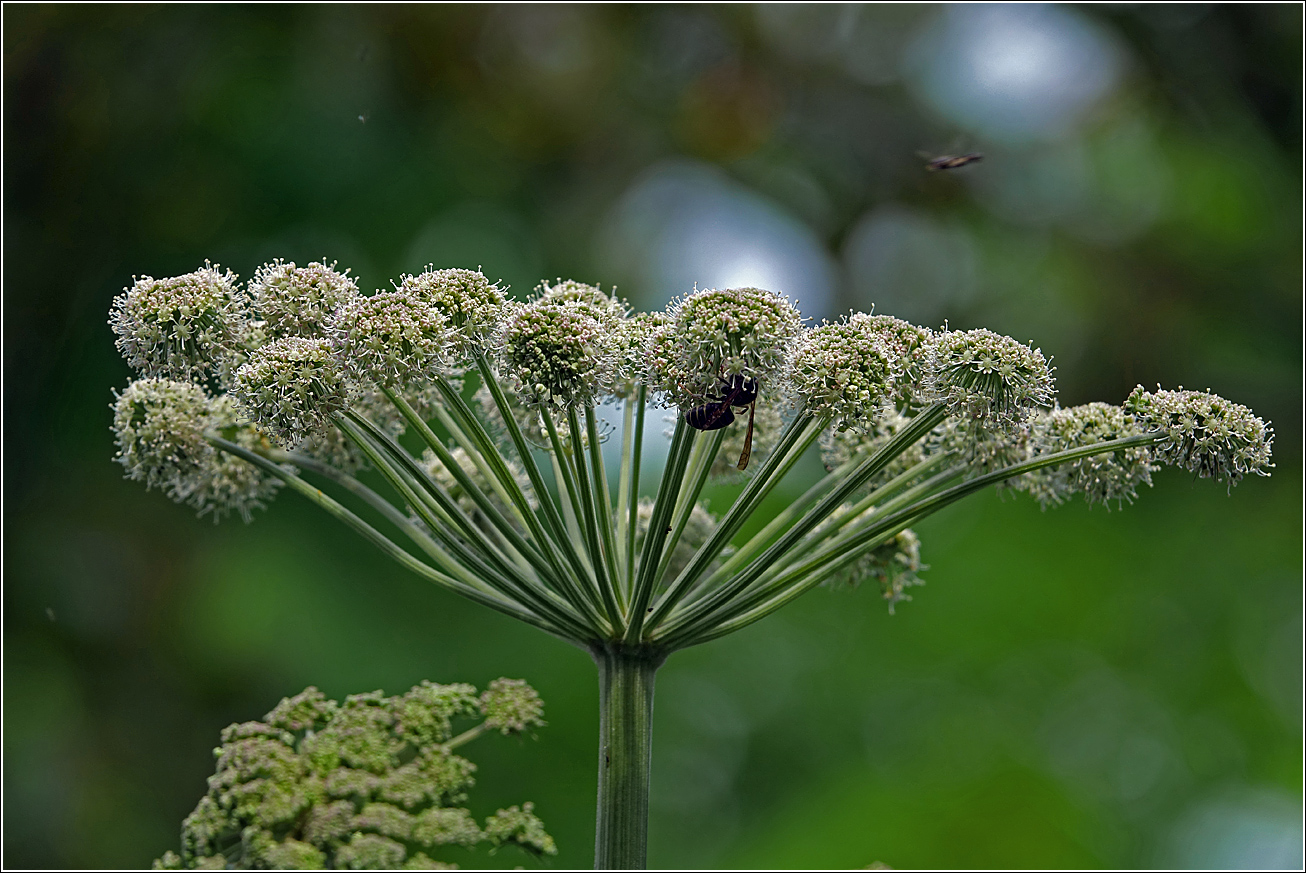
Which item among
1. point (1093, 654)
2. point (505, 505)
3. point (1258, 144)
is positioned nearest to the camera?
point (505, 505)

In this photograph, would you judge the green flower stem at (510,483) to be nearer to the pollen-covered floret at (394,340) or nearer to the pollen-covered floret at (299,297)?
the pollen-covered floret at (394,340)

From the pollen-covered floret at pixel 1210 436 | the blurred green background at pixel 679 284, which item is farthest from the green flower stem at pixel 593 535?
the blurred green background at pixel 679 284

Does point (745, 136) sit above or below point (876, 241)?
above

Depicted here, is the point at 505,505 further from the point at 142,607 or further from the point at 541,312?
the point at 142,607

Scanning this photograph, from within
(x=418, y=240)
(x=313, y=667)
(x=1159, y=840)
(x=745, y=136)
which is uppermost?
(x=745, y=136)

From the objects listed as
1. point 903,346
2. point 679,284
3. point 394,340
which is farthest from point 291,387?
point 679,284

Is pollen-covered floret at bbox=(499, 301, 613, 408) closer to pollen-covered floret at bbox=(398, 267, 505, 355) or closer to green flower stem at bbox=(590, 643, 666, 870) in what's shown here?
pollen-covered floret at bbox=(398, 267, 505, 355)

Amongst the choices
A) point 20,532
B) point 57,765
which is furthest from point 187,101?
point 57,765

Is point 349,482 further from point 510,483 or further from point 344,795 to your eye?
point 344,795
